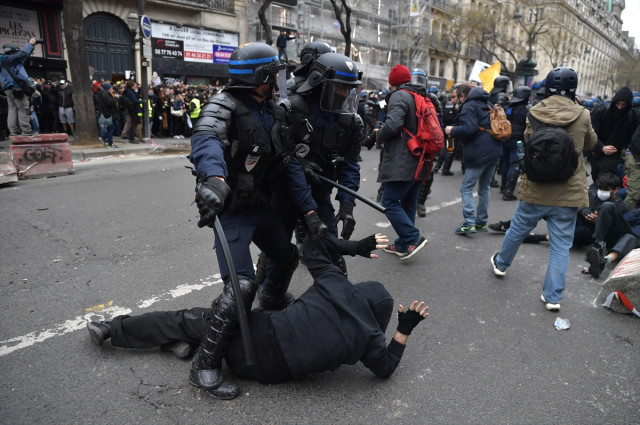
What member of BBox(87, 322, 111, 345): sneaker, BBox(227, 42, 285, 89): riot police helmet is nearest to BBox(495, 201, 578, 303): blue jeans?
BBox(227, 42, 285, 89): riot police helmet

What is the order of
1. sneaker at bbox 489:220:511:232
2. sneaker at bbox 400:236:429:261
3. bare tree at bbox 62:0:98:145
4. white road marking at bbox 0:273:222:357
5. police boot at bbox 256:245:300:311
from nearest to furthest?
white road marking at bbox 0:273:222:357, police boot at bbox 256:245:300:311, sneaker at bbox 400:236:429:261, sneaker at bbox 489:220:511:232, bare tree at bbox 62:0:98:145

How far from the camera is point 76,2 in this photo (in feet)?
35.0

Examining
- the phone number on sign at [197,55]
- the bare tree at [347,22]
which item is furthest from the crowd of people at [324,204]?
the phone number on sign at [197,55]

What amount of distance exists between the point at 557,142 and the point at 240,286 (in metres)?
2.64

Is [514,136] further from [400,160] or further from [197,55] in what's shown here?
[197,55]

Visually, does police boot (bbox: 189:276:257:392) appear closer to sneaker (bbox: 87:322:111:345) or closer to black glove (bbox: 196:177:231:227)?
black glove (bbox: 196:177:231:227)

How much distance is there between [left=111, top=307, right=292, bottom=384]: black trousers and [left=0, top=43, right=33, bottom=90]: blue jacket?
8710 mm

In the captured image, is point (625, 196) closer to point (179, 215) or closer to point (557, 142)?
point (557, 142)

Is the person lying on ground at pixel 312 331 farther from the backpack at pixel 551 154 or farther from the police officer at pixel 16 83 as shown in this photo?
the police officer at pixel 16 83

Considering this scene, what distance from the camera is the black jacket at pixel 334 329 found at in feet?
7.98

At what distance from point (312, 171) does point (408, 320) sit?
4.64ft

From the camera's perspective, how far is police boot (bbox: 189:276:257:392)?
2451 millimetres

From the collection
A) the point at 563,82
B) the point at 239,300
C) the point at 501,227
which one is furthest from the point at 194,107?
the point at 239,300

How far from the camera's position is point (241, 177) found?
2717mm
